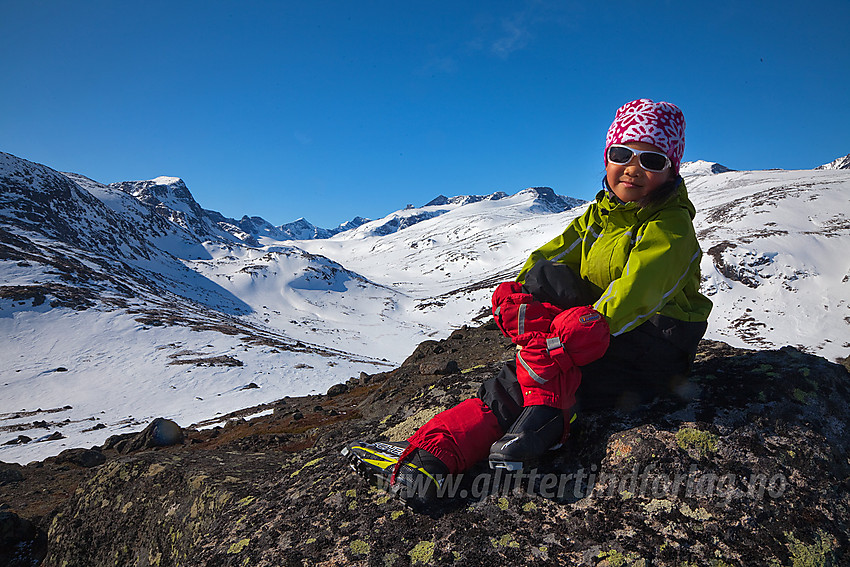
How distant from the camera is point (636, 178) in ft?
12.8

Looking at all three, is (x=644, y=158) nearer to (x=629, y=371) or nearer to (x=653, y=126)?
(x=653, y=126)

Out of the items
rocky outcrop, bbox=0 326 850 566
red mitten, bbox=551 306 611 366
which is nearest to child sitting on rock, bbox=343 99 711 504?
red mitten, bbox=551 306 611 366

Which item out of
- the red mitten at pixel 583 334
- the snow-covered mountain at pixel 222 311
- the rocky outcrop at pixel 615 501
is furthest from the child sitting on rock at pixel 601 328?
the snow-covered mountain at pixel 222 311

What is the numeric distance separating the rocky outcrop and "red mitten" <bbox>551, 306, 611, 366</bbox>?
832 millimetres

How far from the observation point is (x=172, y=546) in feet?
14.0

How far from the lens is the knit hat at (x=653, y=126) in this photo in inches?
150

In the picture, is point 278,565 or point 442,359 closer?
point 278,565

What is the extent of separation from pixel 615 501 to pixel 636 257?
2004 millimetres

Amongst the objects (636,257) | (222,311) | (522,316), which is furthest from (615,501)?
(222,311)

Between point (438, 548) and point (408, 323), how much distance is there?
11015cm

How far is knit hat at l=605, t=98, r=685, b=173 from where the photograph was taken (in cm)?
Answer: 381

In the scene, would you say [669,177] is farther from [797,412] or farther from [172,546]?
[172,546]

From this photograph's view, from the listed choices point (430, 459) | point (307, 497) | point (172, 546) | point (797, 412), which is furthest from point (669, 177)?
point (172, 546)

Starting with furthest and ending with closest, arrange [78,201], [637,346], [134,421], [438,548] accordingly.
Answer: [78,201] < [134,421] < [637,346] < [438,548]
